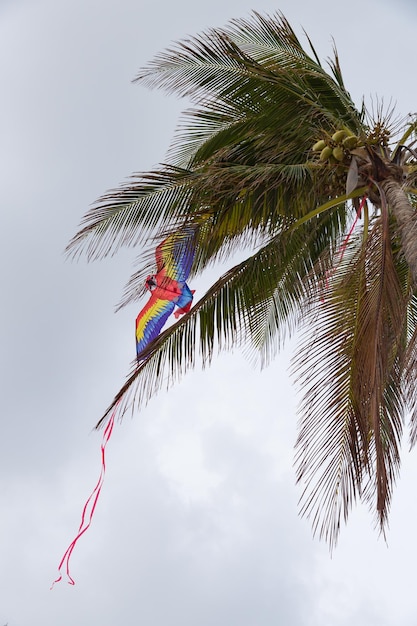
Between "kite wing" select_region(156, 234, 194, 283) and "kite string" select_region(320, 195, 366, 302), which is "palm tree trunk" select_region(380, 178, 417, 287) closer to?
"kite string" select_region(320, 195, 366, 302)

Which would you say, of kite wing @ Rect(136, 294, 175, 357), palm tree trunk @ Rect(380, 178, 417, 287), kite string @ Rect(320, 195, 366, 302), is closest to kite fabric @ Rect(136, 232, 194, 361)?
kite wing @ Rect(136, 294, 175, 357)

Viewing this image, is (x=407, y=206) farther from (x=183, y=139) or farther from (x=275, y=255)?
(x=183, y=139)

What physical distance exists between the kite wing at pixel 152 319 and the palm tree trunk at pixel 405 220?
2.26m

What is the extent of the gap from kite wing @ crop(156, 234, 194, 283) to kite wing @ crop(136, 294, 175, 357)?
11.4 inches

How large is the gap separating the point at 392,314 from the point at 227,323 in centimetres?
164

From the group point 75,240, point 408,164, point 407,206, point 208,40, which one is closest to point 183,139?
point 208,40

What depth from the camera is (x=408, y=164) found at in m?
6.26

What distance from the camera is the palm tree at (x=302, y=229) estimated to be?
556 centimetres

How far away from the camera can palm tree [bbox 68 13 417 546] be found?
5559 mm

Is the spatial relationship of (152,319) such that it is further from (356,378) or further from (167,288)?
(356,378)

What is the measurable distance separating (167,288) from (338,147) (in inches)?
78.2

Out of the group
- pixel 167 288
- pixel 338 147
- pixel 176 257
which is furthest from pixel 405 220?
pixel 167 288

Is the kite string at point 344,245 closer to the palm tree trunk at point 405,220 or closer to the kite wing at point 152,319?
the palm tree trunk at point 405,220

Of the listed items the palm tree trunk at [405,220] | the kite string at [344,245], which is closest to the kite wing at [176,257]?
the kite string at [344,245]
